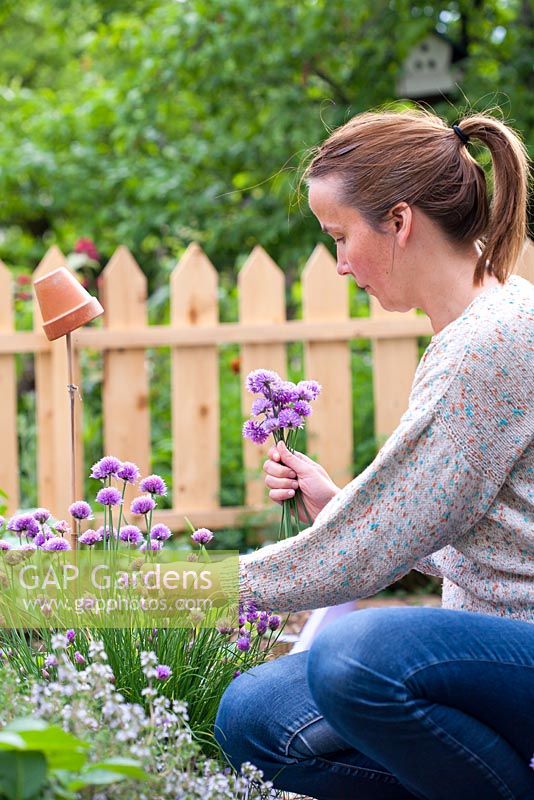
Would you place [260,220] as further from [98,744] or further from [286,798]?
[98,744]

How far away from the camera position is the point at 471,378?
1705 mm

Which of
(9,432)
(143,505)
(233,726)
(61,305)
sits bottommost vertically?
(233,726)

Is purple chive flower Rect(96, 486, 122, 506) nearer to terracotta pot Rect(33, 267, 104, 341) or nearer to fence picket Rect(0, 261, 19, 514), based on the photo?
terracotta pot Rect(33, 267, 104, 341)

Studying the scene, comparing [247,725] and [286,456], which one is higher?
[286,456]

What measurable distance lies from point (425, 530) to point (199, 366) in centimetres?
313

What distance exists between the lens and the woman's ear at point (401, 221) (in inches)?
74.9

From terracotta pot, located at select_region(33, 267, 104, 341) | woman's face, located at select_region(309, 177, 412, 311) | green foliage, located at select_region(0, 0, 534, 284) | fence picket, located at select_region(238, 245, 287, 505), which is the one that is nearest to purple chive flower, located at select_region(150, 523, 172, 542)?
terracotta pot, located at select_region(33, 267, 104, 341)

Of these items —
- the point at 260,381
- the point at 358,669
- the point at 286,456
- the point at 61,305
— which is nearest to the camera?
the point at 358,669

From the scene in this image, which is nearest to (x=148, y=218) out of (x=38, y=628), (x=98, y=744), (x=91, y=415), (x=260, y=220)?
(x=260, y=220)

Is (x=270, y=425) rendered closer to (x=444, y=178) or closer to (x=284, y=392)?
(x=284, y=392)

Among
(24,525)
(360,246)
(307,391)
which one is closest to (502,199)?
(360,246)

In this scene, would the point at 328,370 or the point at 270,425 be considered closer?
the point at 270,425

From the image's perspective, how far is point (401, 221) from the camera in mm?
1916

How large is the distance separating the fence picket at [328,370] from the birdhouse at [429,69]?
146 cm
